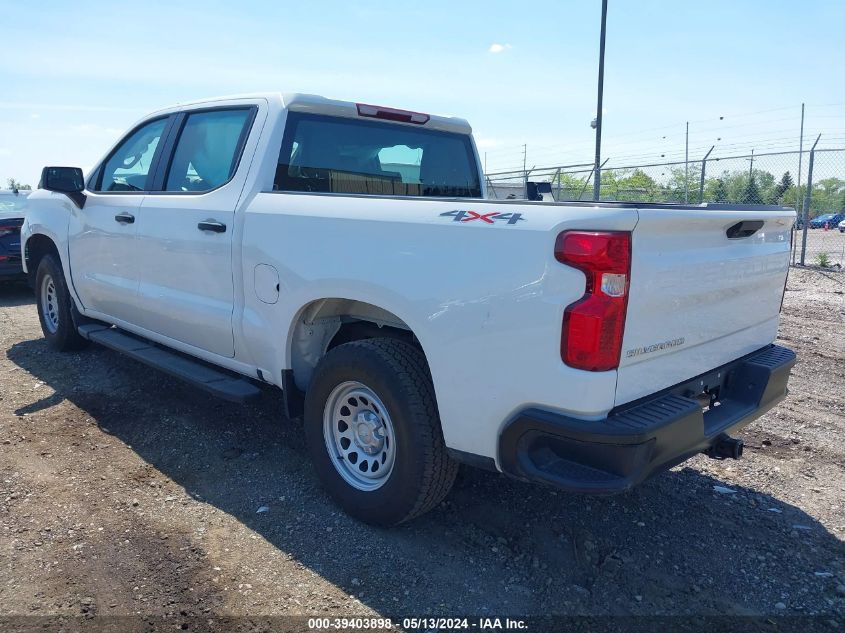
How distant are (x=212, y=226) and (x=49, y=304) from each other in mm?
3540

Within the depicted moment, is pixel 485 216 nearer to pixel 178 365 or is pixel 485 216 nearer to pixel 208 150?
pixel 208 150

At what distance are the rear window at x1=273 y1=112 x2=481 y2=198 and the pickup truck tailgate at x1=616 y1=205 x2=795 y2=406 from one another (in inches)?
85.2

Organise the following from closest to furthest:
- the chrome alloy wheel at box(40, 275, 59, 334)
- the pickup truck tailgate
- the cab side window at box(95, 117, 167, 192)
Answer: the pickup truck tailgate
the cab side window at box(95, 117, 167, 192)
the chrome alloy wheel at box(40, 275, 59, 334)

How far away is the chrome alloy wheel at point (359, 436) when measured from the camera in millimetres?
3166

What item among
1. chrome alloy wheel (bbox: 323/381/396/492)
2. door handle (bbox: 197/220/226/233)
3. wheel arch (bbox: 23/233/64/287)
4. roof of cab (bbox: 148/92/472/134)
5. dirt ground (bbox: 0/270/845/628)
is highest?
roof of cab (bbox: 148/92/472/134)

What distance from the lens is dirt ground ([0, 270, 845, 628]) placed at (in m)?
2.77

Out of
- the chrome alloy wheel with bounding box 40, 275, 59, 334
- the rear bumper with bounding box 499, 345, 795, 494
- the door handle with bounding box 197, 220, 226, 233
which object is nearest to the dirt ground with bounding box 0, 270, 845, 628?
the rear bumper with bounding box 499, 345, 795, 494

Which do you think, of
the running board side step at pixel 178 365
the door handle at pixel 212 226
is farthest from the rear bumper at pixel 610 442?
the door handle at pixel 212 226

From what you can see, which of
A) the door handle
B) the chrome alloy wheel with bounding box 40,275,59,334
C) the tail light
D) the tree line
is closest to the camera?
the tail light

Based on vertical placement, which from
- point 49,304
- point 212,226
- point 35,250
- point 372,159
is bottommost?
point 49,304

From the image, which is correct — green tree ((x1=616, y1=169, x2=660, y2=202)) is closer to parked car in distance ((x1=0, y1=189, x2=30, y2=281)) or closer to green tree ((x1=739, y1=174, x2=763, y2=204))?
green tree ((x1=739, y1=174, x2=763, y2=204))

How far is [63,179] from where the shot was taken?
16.5ft

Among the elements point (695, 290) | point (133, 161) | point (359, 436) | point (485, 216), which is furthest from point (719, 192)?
point (485, 216)

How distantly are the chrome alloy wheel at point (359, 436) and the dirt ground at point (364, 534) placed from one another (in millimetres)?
268
